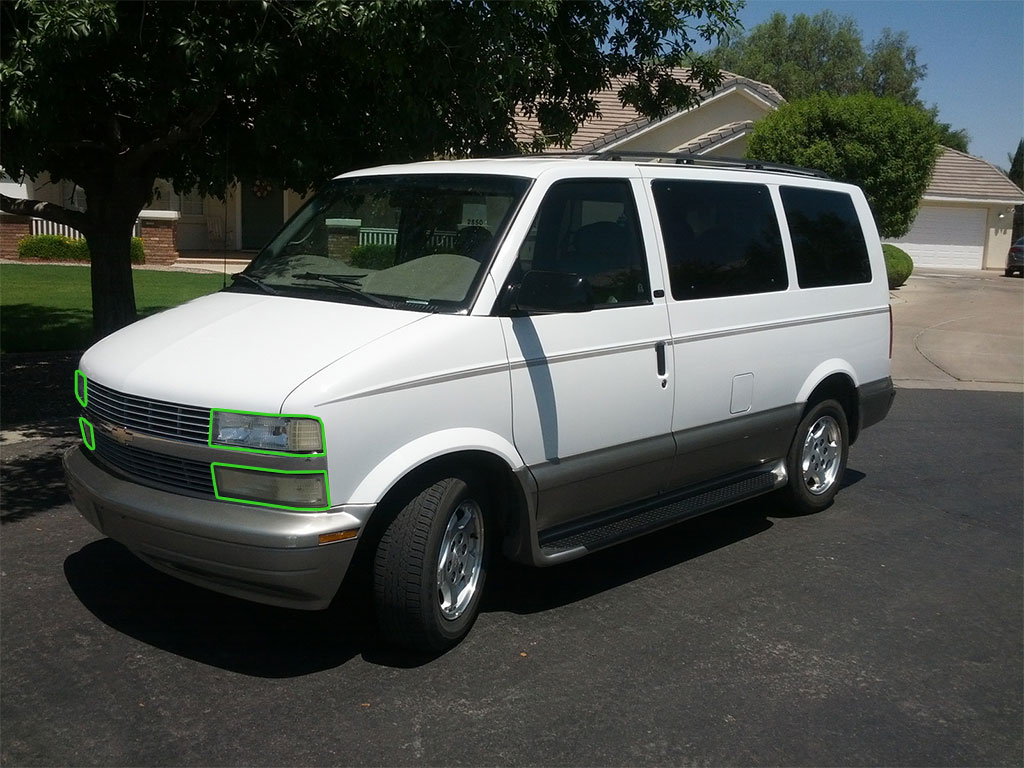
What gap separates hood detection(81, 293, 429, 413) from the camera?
4.34m

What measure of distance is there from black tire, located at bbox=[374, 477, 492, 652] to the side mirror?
847 millimetres

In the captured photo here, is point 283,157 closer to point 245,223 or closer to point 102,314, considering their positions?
→ point 102,314

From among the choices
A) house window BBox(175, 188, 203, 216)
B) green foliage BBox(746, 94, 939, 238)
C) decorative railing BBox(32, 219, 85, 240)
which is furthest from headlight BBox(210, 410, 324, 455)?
house window BBox(175, 188, 203, 216)

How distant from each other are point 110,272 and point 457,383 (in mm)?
5966

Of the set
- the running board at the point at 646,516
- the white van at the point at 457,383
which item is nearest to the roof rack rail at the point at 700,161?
the white van at the point at 457,383

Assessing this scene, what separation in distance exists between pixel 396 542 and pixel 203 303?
Result: 67.7 inches

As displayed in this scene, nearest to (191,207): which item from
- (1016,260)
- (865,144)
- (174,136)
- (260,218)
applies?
(260,218)

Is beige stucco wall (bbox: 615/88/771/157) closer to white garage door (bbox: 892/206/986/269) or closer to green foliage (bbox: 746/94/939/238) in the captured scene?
green foliage (bbox: 746/94/939/238)

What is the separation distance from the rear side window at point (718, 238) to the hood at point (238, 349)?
5.75 feet

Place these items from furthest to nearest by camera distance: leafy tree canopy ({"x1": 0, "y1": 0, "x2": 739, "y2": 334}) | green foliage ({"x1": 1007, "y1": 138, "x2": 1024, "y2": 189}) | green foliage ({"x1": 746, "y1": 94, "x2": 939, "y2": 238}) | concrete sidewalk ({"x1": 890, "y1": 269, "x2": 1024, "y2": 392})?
green foliage ({"x1": 1007, "y1": 138, "x2": 1024, "y2": 189}), green foliage ({"x1": 746, "y1": 94, "x2": 939, "y2": 238}), concrete sidewalk ({"x1": 890, "y1": 269, "x2": 1024, "y2": 392}), leafy tree canopy ({"x1": 0, "y1": 0, "x2": 739, "y2": 334})

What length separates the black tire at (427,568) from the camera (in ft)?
15.0

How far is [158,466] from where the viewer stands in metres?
4.55

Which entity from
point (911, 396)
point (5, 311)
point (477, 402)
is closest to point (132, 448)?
point (477, 402)

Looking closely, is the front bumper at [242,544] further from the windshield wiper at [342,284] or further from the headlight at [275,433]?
the windshield wiper at [342,284]
